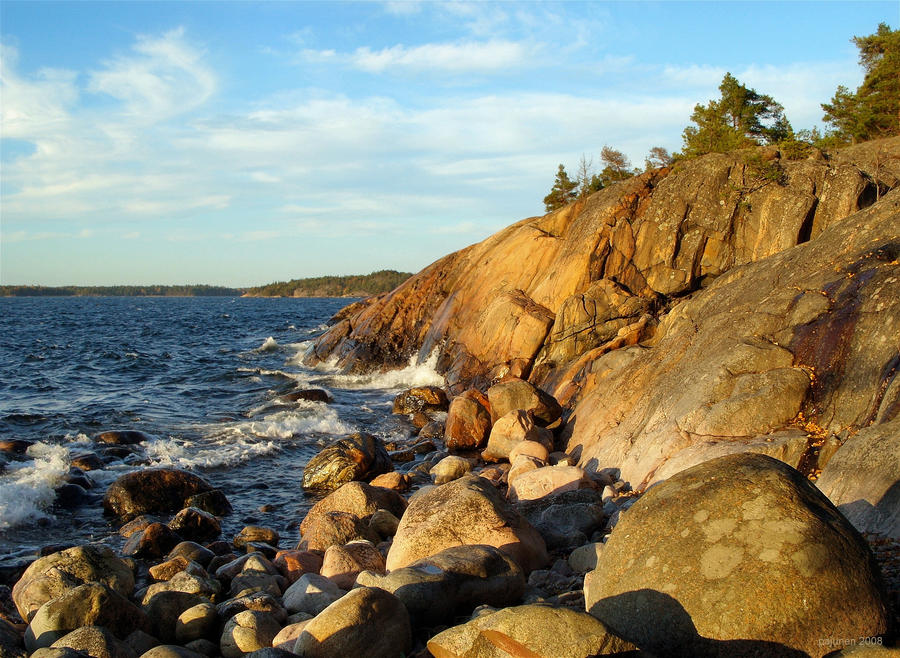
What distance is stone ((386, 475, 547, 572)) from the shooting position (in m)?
8.03

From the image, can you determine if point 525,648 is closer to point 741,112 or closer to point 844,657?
point 844,657

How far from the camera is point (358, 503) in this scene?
37.3ft

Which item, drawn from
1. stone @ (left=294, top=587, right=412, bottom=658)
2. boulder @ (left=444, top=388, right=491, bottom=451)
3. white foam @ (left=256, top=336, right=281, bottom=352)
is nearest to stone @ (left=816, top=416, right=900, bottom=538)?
stone @ (left=294, top=587, right=412, bottom=658)

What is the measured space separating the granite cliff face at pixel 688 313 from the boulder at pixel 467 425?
2197 mm

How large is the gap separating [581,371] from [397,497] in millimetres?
7278

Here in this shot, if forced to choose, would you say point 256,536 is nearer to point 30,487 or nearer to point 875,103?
point 30,487

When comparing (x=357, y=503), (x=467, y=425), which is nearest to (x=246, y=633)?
(x=357, y=503)

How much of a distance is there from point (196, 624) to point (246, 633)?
94 centimetres

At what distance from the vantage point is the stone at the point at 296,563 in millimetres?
9102

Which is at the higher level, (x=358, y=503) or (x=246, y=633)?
(x=246, y=633)

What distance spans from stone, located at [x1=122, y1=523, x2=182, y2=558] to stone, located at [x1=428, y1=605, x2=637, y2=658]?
7227mm

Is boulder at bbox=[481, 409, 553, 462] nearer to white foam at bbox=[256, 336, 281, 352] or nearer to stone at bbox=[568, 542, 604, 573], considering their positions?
stone at bbox=[568, 542, 604, 573]

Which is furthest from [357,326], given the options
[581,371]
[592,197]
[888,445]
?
[888,445]

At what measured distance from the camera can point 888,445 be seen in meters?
6.62
